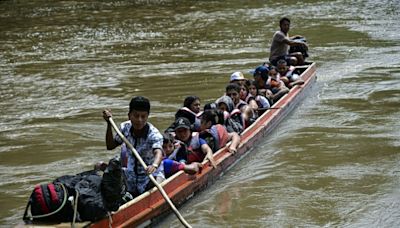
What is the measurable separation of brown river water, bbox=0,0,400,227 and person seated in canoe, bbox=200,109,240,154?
16.6 inches

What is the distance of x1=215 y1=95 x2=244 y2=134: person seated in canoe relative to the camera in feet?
31.8

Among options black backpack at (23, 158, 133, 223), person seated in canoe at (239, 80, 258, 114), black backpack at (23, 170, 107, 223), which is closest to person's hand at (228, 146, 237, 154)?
person seated in canoe at (239, 80, 258, 114)

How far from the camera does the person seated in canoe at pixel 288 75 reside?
506 inches

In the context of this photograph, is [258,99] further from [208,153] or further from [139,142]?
[139,142]

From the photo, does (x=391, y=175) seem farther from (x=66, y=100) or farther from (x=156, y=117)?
(x=66, y=100)

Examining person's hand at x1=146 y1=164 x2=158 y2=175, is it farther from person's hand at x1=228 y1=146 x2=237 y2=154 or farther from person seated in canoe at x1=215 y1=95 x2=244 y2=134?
person seated in canoe at x1=215 y1=95 x2=244 y2=134

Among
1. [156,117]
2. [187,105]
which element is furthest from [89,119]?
[187,105]

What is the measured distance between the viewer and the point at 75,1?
33.5 meters

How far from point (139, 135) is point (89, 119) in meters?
5.68

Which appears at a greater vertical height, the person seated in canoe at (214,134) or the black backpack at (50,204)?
the black backpack at (50,204)

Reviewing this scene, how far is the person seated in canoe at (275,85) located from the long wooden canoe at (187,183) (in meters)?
0.12

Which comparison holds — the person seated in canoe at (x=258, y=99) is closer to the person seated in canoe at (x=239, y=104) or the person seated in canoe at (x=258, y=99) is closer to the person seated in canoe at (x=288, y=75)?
the person seated in canoe at (x=239, y=104)

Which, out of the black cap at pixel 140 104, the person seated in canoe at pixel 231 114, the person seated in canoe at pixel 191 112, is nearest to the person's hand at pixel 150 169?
the black cap at pixel 140 104

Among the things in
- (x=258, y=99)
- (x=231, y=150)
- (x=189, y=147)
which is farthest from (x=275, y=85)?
(x=189, y=147)
